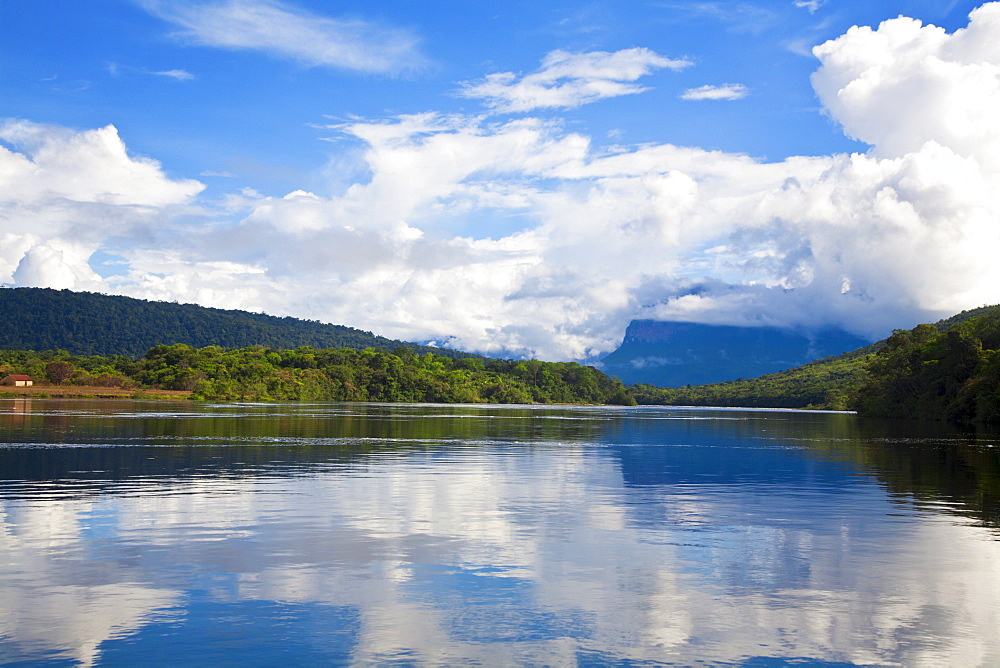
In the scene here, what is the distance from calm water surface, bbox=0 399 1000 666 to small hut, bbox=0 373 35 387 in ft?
548

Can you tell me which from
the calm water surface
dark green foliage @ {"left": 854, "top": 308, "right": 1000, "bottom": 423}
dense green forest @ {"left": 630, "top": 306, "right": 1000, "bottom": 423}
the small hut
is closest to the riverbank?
the small hut

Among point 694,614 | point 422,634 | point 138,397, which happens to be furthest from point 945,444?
point 138,397

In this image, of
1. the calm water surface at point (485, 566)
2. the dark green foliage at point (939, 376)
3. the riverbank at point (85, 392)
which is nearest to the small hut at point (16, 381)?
the riverbank at point (85, 392)

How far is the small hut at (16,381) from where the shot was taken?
185000 millimetres

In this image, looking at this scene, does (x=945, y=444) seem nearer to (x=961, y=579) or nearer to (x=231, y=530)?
(x=961, y=579)

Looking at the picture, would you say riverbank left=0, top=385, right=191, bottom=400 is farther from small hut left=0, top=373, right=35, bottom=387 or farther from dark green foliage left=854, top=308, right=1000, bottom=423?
dark green foliage left=854, top=308, right=1000, bottom=423

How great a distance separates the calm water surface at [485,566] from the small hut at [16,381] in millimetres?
166941

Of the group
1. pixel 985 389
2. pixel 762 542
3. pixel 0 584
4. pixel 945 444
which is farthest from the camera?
pixel 985 389

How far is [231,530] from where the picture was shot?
22.9 meters

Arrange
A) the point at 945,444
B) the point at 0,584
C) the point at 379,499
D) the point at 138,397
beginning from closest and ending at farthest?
the point at 0,584 → the point at 379,499 → the point at 945,444 → the point at 138,397

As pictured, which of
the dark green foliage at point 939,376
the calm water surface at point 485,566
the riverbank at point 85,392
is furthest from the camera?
the riverbank at point 85,392

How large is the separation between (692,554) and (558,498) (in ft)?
35.0

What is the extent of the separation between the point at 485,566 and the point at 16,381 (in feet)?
654

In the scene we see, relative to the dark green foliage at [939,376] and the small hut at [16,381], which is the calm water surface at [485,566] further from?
the small hut at [16,381]
